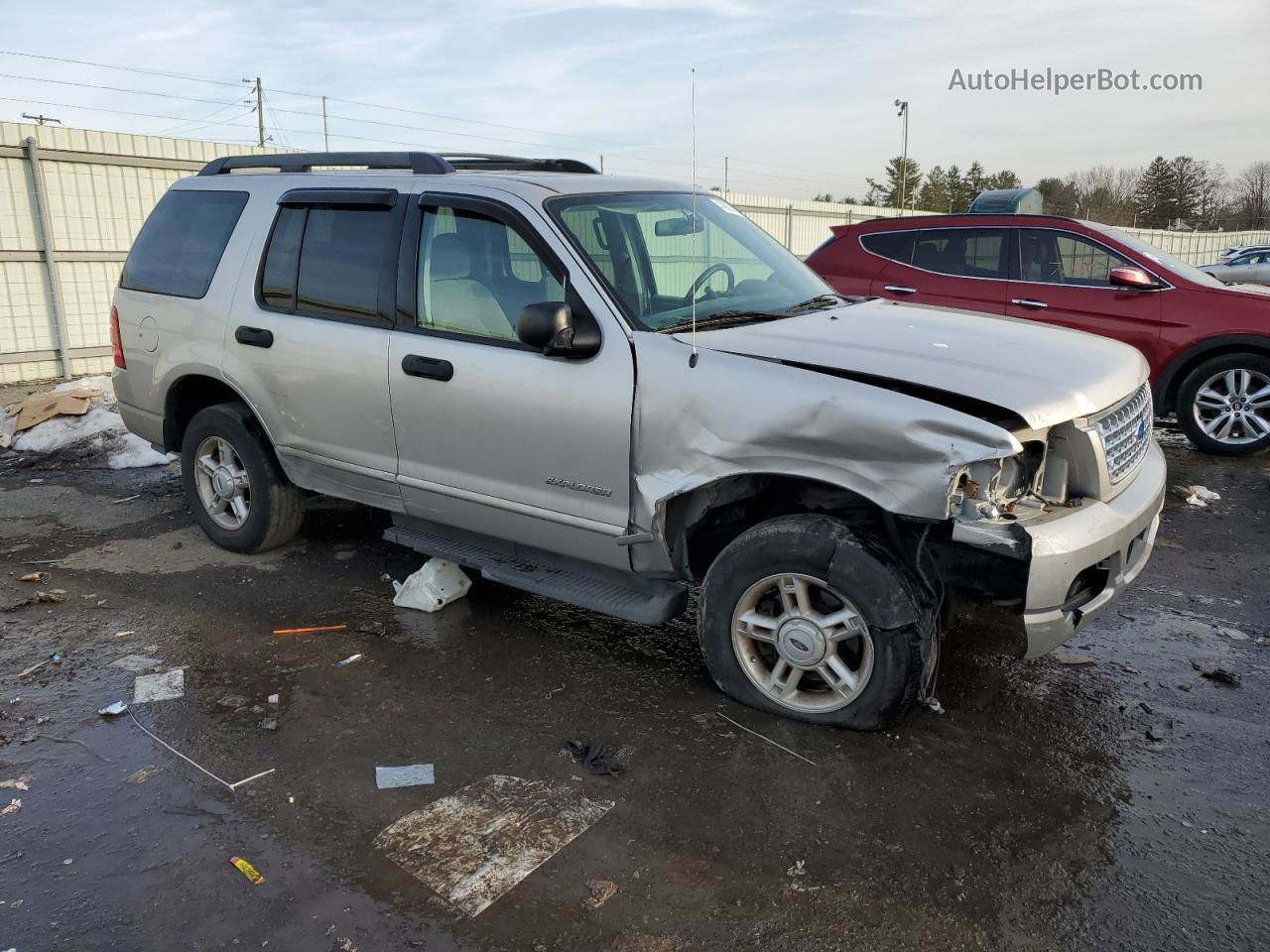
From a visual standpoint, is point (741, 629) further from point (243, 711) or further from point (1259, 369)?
point (1259, 369)

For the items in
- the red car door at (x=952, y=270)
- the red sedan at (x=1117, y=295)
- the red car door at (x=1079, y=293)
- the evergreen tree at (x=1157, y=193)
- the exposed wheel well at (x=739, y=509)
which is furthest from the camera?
the evergreen tree at (x=1157, y=193)

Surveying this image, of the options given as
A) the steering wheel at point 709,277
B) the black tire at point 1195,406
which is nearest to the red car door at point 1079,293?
the black tire at point 1195,406

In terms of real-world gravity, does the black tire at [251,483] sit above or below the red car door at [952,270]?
below

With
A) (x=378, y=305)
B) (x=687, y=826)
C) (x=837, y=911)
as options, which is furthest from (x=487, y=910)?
(x=378, y=305)

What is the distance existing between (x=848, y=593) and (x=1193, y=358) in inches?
239

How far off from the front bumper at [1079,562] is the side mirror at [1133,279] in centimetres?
491

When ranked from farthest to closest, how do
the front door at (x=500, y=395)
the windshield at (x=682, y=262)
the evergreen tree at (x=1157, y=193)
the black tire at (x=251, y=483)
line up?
1. the evergreen tree at (x=1157, y=193)
2. the black tire at (x=251, y=483)
3. the windshield at (x=682, y=262)
4. the front door at (x=500, y=395)

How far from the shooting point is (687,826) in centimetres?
304

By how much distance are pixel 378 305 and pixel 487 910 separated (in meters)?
2.76

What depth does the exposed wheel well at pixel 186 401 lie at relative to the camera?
541 centimetres

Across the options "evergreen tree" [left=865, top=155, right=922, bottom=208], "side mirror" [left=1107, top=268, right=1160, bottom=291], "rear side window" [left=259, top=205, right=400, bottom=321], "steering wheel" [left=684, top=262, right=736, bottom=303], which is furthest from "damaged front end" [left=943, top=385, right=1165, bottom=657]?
"evergreen tree" [left=865, top=155, right=922, bottom=208]

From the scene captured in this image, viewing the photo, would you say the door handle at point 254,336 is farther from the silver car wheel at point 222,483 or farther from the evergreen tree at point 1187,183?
the evergreen tree at point 1187,183

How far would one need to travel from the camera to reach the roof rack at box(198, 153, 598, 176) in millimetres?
4566

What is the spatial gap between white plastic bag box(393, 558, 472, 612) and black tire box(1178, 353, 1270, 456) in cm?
627
